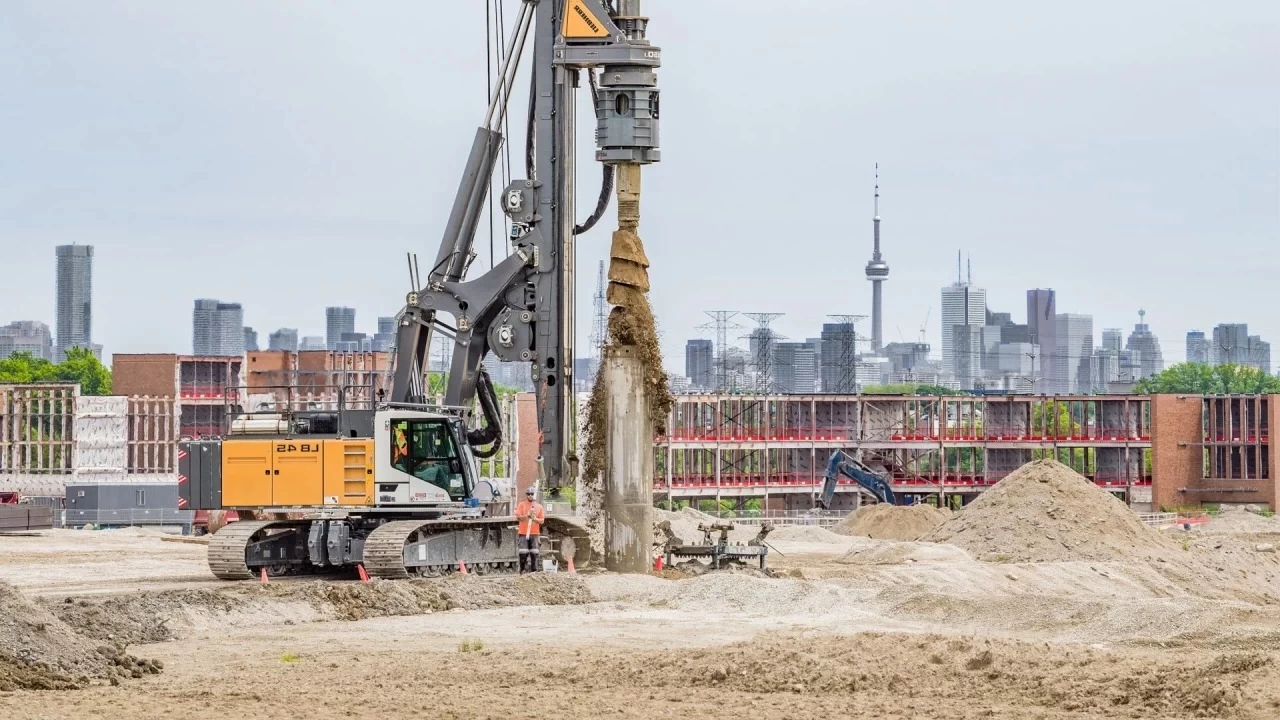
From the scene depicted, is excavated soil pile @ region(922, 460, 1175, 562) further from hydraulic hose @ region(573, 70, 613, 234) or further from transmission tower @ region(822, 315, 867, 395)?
transmission tower @ region(822, 315, 867, 395)

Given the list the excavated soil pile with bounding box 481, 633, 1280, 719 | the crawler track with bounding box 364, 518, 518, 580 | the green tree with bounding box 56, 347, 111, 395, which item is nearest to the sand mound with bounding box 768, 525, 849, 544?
the crawler track with bounding box 364, 518, 518, 580

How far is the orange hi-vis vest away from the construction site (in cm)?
5

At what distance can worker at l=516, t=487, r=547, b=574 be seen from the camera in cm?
3158

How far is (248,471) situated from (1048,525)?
67.0ft

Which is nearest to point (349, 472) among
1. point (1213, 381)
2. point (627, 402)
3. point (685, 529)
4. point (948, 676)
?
point (627, 402)

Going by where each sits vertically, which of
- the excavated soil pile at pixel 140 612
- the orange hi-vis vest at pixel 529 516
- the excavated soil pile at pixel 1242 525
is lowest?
the excavated soil pile at pixel 1242 525

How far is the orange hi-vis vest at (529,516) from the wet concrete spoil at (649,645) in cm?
166

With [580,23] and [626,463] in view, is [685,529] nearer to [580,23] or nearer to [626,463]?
[626,463]

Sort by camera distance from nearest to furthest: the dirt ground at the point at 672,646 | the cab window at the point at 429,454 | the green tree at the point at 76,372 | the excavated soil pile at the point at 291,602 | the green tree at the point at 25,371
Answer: the dirt ground at the point at 672,646 < the excavated soil pile at the point at 291,602 < the cab window at the point at 429,454 < the green tree at the point at 25,371 < the green tree at the point at 76,372

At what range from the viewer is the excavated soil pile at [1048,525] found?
41719 mm

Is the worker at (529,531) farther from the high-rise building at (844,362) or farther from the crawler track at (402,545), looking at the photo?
the high-rise building at (844,362)

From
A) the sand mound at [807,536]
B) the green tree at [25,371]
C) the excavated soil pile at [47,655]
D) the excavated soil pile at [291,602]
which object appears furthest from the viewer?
the green tree at [25,371]

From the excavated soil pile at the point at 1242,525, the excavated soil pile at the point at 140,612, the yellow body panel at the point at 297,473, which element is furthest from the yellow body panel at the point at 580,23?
the excavated soil pile at the point at 1242,525

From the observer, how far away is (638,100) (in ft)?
104
